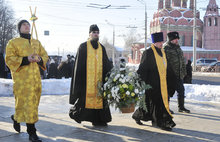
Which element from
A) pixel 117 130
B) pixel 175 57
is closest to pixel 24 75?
pixel 117 130

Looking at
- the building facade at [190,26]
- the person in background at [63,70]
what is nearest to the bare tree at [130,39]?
the building facade at [190,26]

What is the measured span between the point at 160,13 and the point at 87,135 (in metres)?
46.5

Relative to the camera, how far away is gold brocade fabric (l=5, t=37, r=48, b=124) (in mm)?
4258

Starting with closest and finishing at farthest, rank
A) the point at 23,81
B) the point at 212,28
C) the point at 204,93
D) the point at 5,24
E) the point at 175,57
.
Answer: the point at 23,81
the point at 175,57
the point at 204,93
the point at 5,24
the point at 212,28

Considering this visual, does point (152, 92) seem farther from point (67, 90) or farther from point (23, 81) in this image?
point (67, 90)

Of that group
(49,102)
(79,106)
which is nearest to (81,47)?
(79,106)

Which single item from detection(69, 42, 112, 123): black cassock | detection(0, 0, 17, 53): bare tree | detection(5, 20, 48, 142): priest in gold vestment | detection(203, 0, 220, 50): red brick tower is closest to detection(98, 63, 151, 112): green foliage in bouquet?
detection(69, 42, 112, 123): black cassock

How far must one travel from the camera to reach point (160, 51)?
543 centimetres

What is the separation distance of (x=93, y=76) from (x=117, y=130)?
1129 mm

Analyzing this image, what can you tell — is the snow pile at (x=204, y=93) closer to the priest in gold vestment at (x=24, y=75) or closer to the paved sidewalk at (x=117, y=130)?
the paved sidewalk at (x=117, y=130)

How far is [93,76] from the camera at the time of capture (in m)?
5.14

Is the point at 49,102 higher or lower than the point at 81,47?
lower

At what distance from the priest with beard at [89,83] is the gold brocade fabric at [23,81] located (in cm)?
89

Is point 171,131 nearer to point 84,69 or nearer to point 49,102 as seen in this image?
point 84,69
